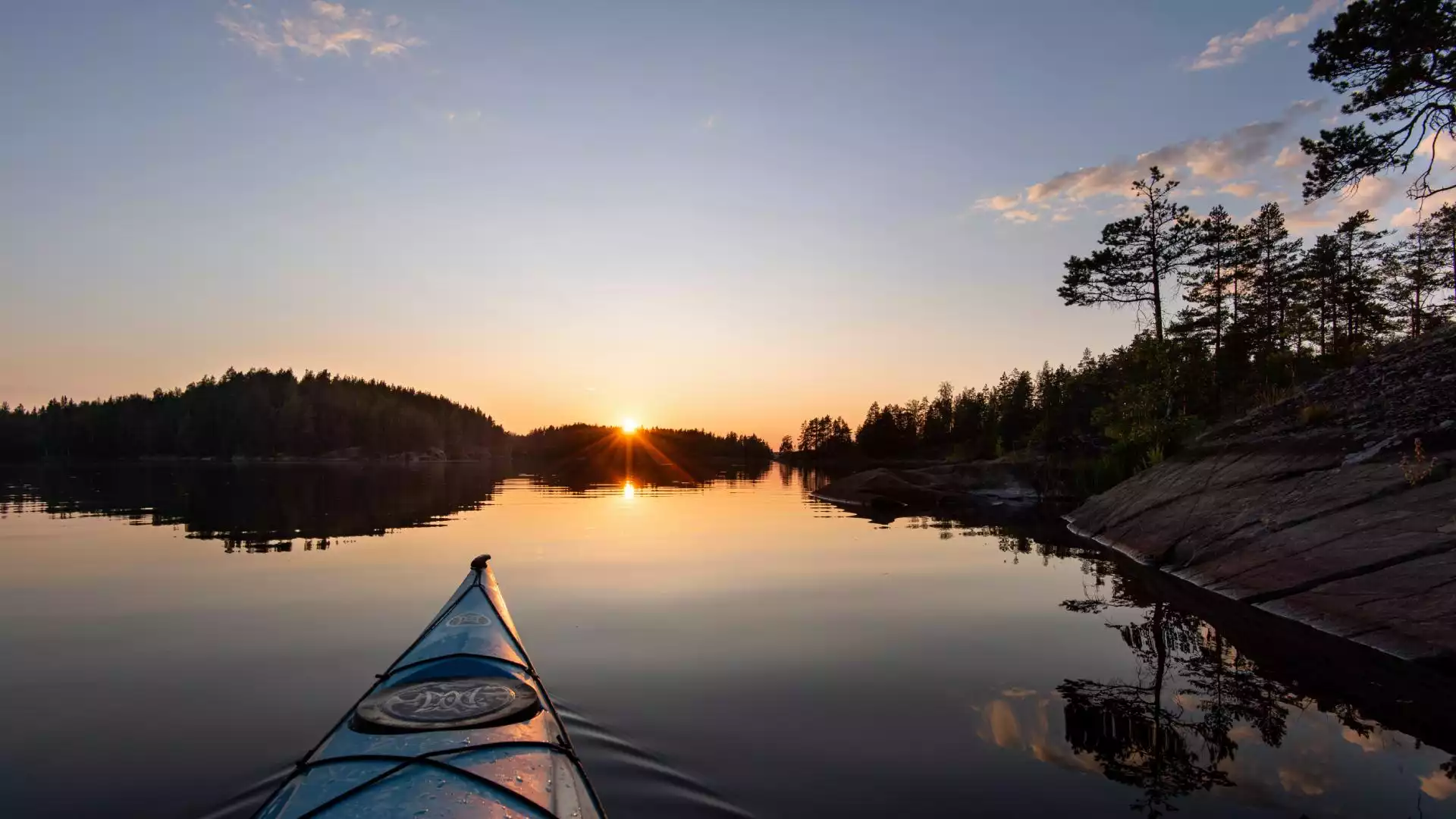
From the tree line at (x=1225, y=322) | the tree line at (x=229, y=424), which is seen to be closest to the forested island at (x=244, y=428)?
the tree line at (x=229, y=424)

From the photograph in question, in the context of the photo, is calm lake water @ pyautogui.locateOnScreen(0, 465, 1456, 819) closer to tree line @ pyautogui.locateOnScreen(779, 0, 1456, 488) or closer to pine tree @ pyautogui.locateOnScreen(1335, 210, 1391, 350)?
tree line @ pyautogui.locateOnScreen(779, 0, 1456, 488)

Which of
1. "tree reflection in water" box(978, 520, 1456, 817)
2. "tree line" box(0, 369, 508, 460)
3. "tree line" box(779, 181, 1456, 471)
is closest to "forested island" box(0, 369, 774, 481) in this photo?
"tree line" box(0, 369, 508, 460)

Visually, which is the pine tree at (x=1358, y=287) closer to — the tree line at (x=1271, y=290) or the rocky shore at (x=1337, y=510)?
the tree line at (x=1271, y=290)

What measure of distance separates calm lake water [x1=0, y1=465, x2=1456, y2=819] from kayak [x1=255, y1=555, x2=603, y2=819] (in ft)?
3.80

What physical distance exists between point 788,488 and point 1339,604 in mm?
48149

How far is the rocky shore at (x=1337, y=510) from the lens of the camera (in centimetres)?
1016

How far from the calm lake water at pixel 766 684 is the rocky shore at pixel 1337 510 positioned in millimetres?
1070

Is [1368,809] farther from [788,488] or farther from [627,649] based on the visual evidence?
[788,488]

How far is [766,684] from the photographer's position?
9031 mm

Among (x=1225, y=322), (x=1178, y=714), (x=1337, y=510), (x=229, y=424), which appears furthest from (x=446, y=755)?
(x=229, y=424)

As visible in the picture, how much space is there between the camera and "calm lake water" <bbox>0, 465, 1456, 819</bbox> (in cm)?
614

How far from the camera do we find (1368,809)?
569 cm

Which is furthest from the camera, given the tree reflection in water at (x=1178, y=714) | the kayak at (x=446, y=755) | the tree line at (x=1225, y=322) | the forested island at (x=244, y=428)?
the forested island at (x=244, y=428)

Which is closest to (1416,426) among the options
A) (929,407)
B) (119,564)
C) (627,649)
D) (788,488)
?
(627,649)
